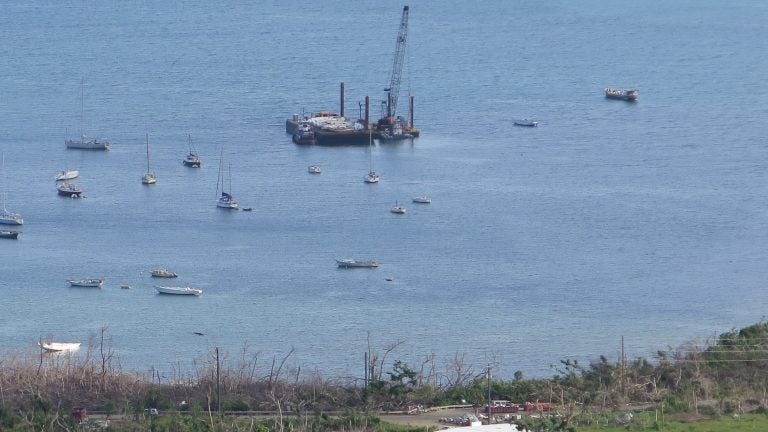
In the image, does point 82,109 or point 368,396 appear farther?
point 82,109

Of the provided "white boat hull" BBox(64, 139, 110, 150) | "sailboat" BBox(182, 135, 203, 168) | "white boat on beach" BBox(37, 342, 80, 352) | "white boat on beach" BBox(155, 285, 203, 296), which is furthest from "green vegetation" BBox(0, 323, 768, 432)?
"white boat hull" BBox(64, 139, 110, 150)

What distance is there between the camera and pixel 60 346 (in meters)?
40.1

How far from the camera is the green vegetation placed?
1139 inches

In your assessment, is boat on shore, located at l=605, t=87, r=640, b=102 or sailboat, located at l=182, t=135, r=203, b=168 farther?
boat on shore, located at l=605, t=87, r=640, b=102

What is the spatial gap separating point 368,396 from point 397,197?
24962 mm

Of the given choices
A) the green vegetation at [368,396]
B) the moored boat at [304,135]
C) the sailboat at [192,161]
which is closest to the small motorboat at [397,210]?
the sailboat at [192,161]

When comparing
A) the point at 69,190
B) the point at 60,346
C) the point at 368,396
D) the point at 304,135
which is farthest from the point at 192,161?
the point at 368,396

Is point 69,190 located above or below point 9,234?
above

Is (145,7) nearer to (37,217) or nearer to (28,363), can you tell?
(37,217)

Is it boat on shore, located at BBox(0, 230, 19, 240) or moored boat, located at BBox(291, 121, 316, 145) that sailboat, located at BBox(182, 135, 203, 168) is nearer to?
moored boat, located at BBox(291, 121, 316, 145)

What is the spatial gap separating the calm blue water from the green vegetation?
632cm

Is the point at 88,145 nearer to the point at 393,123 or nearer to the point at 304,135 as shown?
the point at 304,135

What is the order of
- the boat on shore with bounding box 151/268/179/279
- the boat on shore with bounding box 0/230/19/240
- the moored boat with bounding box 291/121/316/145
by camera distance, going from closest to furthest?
the boat on shore with bounding box 151/268/179/279 → the boat on shore with bounding box 0/230/19/240 → the moored boat with bounding box 291/121/316/145

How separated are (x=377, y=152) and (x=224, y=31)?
29620mm
